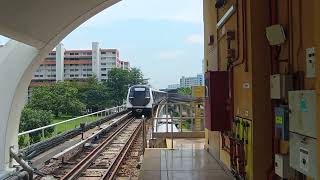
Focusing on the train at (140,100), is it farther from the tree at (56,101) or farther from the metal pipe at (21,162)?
the metal pipe at (21,162)

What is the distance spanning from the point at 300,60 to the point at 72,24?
7.18 metres

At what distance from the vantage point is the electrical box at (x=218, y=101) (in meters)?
6.75

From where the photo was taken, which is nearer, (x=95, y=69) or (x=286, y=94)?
(x=286, y=94)

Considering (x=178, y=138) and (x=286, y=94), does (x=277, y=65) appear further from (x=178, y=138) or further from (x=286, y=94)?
(x=178, y=138)

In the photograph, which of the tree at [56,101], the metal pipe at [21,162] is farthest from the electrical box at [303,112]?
the tree at [56,101]

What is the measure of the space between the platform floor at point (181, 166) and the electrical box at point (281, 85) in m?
2.66

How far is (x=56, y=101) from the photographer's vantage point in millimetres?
42281

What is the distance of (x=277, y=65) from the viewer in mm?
4805

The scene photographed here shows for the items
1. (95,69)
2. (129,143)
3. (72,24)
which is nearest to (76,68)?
(95,69)

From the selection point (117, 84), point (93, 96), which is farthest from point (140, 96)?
point (117, 84)

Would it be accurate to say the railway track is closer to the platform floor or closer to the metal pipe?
the metal pipe

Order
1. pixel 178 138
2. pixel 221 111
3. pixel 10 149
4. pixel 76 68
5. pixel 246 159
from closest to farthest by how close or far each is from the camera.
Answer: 1. pixel 246 159
2. pixel 221 111
3. pixel 10 149
4. pixel 178 138
5. pixel 76 68

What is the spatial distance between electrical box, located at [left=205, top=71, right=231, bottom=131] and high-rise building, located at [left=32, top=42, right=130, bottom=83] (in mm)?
69578

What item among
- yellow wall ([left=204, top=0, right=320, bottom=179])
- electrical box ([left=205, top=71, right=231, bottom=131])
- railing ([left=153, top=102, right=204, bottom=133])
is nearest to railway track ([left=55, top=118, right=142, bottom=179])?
railing ([left=153, top=102, right=204, bottom=133])
